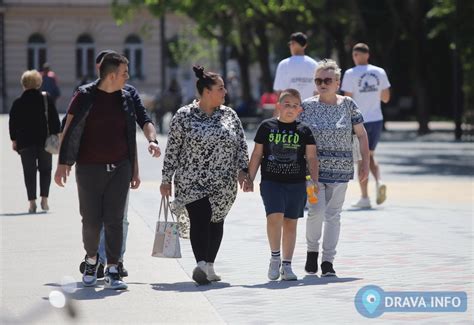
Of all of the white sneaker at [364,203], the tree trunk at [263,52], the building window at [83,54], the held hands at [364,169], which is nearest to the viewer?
the held hands at [364,169]

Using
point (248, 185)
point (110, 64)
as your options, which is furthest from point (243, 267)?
point (110, 64)

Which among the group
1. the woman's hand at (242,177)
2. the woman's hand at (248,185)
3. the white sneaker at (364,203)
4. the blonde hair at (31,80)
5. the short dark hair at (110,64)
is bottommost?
the white sneaker at (364,203)

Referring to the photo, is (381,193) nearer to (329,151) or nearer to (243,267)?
(243,267)

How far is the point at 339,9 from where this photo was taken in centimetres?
4634

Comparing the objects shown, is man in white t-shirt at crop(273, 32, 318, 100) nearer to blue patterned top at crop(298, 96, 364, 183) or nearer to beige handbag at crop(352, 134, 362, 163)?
beige handbag at crop(352, 134, 362, 163)

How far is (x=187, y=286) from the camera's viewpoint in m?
10.1

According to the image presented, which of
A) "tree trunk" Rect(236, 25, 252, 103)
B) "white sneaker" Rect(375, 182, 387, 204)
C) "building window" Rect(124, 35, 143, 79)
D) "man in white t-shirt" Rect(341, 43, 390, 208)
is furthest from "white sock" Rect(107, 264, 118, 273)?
"building window" Rect(124, 35, 143, 79)

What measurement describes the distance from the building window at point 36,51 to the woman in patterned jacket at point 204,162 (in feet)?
202

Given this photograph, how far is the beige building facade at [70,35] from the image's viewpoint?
70625 mm

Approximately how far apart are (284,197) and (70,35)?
61728 mm

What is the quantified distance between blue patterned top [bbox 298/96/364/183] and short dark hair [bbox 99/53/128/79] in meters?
1.70

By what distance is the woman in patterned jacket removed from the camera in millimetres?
10281

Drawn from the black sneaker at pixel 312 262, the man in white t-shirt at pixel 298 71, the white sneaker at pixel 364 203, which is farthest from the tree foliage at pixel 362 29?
the black sneaker at pixel 312 262

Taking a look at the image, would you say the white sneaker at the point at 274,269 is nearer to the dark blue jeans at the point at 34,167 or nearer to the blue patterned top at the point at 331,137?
the blue patterned top at the point at 331,137
